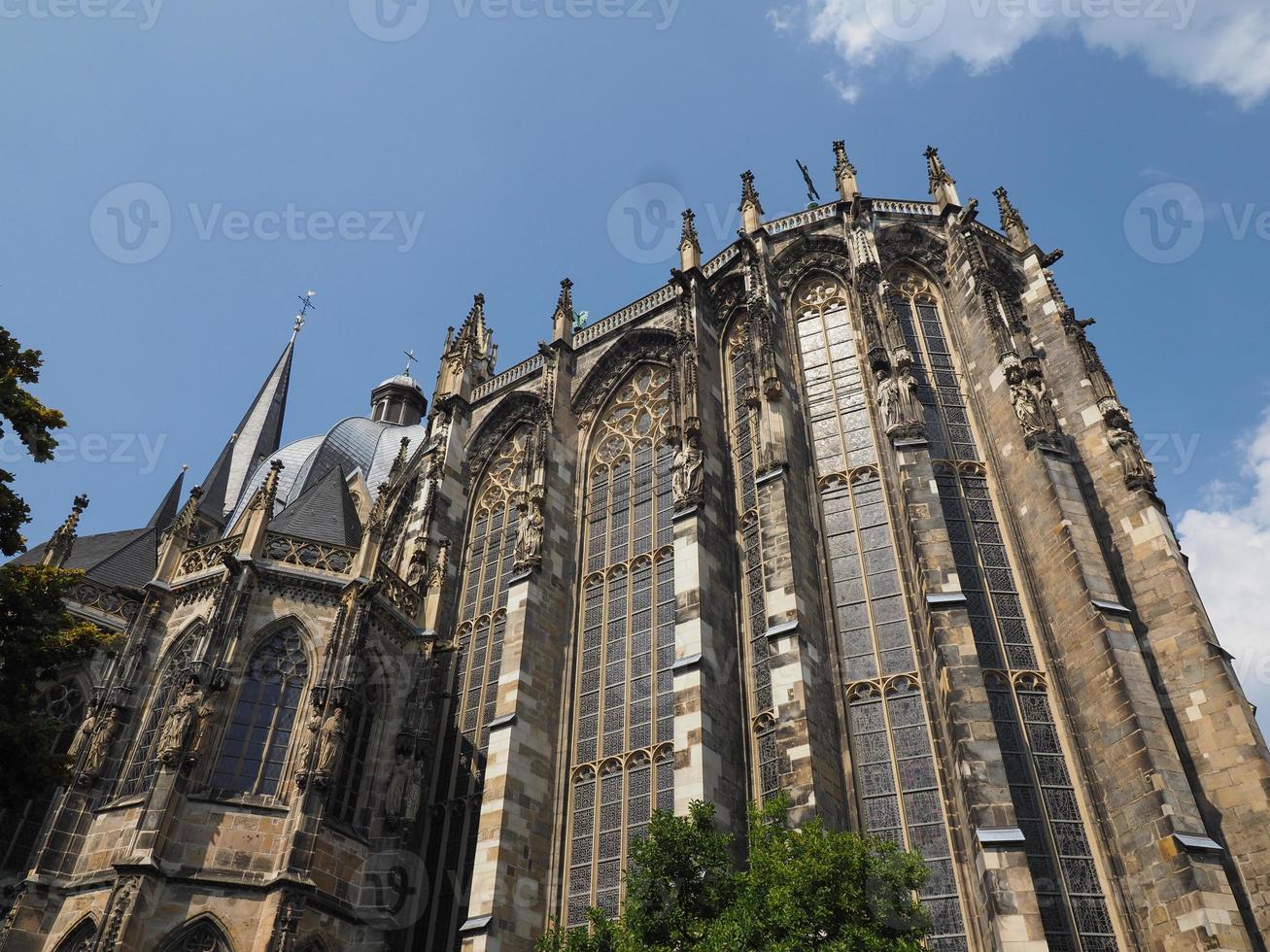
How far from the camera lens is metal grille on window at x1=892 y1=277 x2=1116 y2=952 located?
40.9 feet

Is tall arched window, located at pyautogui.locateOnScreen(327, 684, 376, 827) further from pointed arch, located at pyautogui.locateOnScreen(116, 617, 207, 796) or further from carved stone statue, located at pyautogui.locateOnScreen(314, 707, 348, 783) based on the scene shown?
pointed arch, located at pyautogui.locateOnScreen(116, 617, 207, 796)

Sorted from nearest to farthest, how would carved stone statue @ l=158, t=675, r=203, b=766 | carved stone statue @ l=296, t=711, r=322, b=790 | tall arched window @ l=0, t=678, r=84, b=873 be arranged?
1. carved stone statue @ l=158, t=675, r=203, b=766
2. carved stone statue @ l=296, t=711, r=322, b=790
3. tall arched window @ l=0, t=678, r=84, b=873

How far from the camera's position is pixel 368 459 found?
1576 inches

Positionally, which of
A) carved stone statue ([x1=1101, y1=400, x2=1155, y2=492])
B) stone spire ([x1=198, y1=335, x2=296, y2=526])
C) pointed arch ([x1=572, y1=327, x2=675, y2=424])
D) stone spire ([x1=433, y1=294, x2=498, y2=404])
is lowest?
carved stone statue ([x1=1101, y1=400, x2=1155, y2=492])

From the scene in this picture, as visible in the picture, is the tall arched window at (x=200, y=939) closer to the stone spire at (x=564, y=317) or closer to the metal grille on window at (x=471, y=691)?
the metal grille on window at (x=471, y=691)

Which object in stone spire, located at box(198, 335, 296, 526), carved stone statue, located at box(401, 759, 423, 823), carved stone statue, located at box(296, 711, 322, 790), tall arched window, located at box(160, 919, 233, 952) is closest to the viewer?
tall arched window, located at box(160, 919, 233, 952)

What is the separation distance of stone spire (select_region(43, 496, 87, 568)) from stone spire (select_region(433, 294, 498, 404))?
9.26 m

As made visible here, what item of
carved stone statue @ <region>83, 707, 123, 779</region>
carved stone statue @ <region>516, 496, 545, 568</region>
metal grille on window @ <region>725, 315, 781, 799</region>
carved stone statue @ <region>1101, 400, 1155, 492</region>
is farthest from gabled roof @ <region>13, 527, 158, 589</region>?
carved stone statue @ <region>1101, 400, 1155, 492</region>

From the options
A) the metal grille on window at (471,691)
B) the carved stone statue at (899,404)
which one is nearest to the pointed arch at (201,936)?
the metal grille on window at (471,691)

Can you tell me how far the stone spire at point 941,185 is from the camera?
20734mm

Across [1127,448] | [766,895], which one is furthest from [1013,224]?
[766,895]

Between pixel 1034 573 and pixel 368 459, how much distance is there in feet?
100

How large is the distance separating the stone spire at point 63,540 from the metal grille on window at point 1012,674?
17664 mm

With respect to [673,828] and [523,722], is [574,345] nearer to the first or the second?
[523,722]
